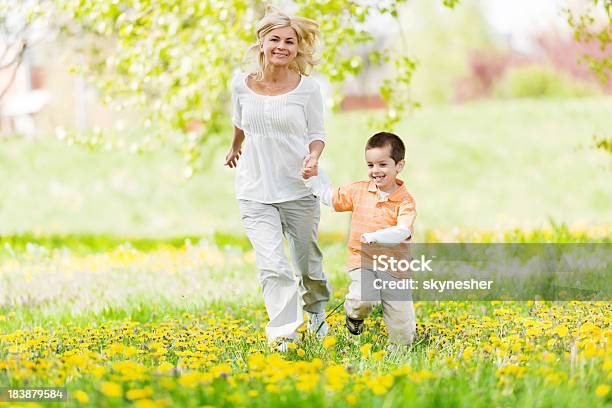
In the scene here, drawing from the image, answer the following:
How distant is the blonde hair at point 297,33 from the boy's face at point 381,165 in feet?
2.76

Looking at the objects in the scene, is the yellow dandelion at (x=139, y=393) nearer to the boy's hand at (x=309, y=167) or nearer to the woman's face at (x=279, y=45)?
→ the boy's hand at (x=309, y=167)

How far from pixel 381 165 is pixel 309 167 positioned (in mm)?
436

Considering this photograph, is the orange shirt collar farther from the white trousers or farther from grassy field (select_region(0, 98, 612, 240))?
grassy field (select_region(0, 98, 612, 240))

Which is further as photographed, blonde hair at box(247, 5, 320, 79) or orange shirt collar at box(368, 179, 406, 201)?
blonde hair at box(247, 5, 320, 79)

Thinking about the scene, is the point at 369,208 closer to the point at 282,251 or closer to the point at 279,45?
the point at 282,251

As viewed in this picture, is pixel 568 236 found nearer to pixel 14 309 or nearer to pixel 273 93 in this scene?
pixel 273 93

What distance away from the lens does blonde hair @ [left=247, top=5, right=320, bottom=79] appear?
504 cm

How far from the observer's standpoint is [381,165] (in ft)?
15.6

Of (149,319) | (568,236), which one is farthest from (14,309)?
(568,236)

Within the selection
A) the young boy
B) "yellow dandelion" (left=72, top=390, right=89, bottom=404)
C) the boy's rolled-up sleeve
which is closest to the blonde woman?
the young boy

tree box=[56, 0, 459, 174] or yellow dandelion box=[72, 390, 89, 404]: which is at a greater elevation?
tree box=[56, 0, 459, 174]

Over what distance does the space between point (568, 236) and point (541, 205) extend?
10.2 metres

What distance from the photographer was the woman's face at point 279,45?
5012 millimetres

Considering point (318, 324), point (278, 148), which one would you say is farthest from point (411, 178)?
point (278, 148)
